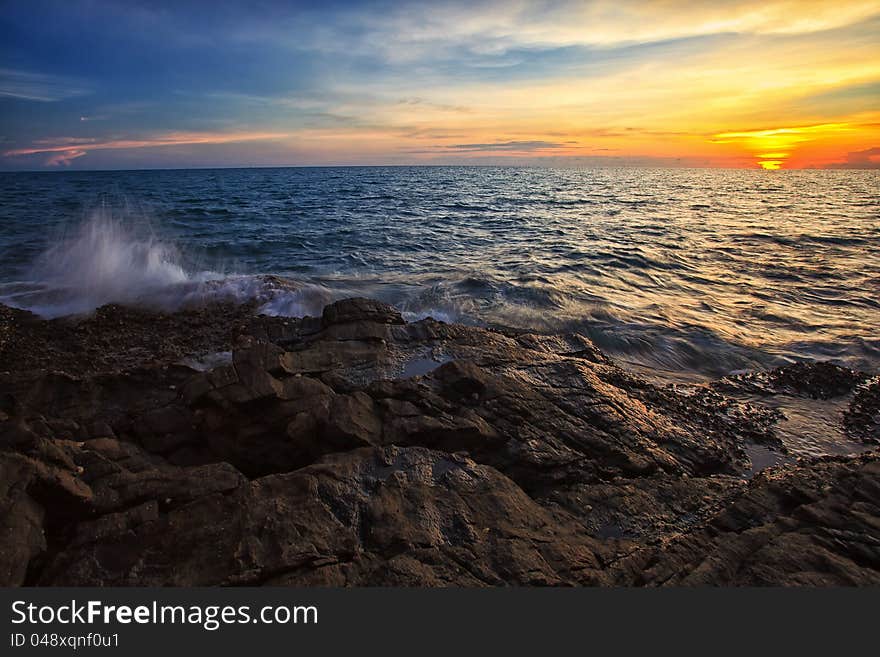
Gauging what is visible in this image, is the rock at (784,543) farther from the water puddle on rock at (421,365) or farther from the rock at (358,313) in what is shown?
the rock at (358,313)

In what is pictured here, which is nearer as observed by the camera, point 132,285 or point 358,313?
point 358,313

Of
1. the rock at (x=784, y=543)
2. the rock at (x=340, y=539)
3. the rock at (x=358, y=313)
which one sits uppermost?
the rock at (x=358, y=313)

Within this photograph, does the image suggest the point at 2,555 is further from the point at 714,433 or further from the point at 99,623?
the point at 714,433

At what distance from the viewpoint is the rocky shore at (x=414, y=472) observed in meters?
3.21

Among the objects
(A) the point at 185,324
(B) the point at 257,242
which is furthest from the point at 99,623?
(B) the point at 257,242

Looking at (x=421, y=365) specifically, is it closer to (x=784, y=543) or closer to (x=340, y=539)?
(x=340, y=539)

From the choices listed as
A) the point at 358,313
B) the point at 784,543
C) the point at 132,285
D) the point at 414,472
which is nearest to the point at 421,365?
the point at 358,313

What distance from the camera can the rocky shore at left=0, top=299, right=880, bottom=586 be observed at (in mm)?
3213

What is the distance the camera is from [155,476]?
3.82 metres

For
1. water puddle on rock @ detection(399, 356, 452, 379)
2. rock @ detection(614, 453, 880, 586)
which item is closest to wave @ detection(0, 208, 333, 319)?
water puddle on rock @ detection(399, 356, 452, 379)

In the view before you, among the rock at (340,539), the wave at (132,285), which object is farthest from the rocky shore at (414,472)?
the wave at (132,285)

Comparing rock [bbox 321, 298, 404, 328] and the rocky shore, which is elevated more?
rock [bbox 321, 298, 404, 328]

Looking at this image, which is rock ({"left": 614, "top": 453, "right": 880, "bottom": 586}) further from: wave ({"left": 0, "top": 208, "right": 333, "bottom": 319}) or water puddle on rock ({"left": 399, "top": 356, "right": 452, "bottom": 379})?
wave ({"left": 0, "top": 208, "right": 333, "bottom": 319})

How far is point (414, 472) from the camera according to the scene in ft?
14.1
